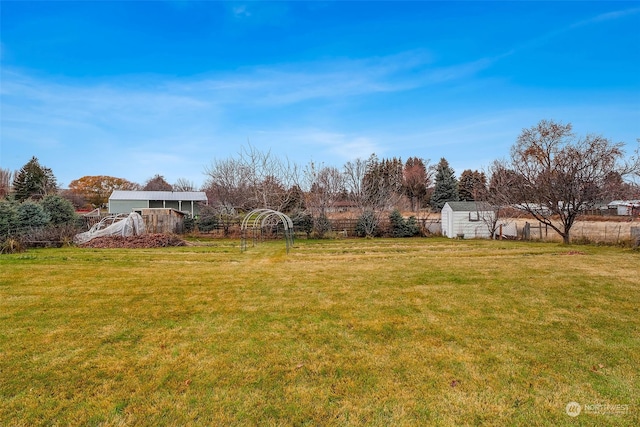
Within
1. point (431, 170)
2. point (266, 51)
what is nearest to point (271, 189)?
point (266, 51)

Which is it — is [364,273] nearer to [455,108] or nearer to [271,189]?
[455,108]

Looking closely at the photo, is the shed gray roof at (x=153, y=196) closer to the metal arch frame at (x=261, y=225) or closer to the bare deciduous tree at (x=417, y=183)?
the metal arch frame at (x=261, y=225)

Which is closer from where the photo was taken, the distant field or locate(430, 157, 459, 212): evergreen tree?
the distant field

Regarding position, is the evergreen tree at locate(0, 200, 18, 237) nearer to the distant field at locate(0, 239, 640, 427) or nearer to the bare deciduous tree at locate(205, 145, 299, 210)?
the distant field at locate(0, 239, 640, 427)

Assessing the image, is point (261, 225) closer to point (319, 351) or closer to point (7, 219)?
point (7, 219)

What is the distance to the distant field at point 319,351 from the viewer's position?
2.38 m

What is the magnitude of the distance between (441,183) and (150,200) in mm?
33848

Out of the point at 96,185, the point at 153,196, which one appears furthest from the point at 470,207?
the point at 96,185

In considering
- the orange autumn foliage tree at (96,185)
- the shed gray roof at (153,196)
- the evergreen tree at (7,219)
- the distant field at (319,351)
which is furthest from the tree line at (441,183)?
the distant field at (319,351)

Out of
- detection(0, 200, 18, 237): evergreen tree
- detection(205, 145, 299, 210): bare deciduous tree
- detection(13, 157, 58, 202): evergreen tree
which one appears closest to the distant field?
detection(0, 200, 18, 237): evergreen tree

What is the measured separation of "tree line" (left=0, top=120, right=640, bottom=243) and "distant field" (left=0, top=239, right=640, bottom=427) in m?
10.1

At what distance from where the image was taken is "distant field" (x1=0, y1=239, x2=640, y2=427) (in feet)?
7.82

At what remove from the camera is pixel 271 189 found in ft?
74.9

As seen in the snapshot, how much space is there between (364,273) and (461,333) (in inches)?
144
